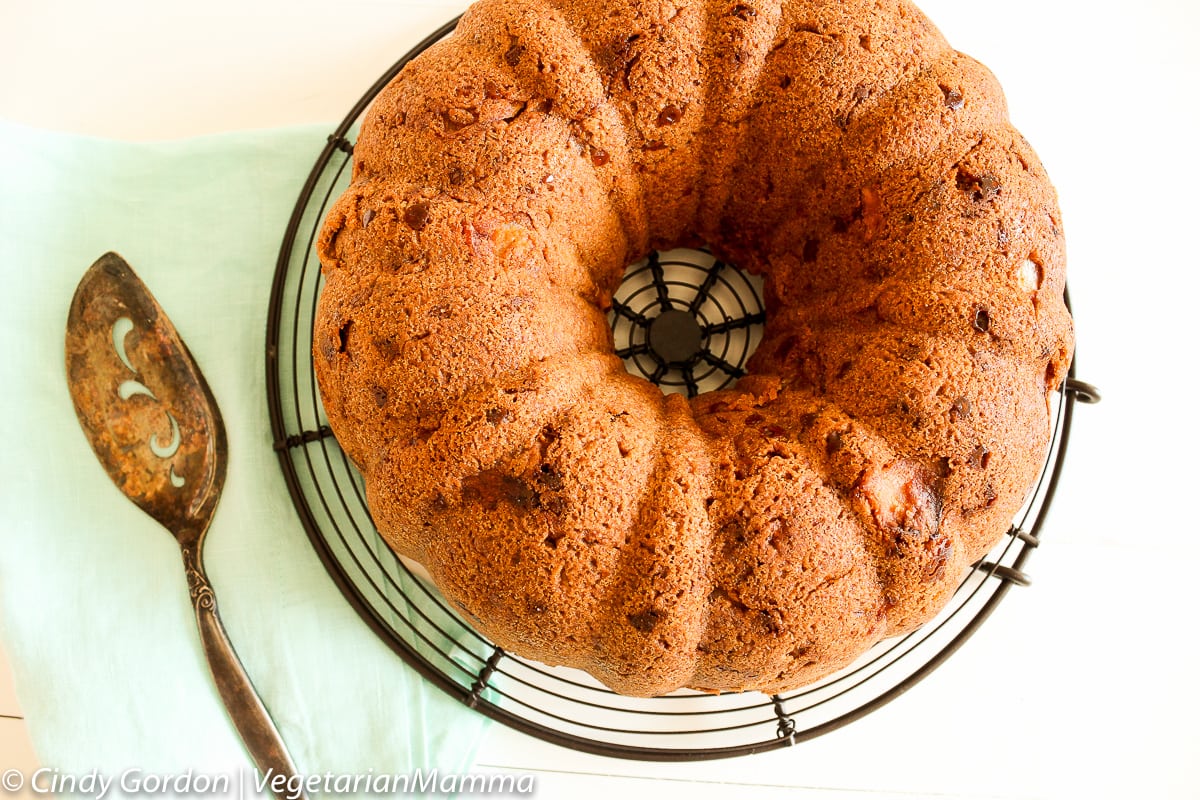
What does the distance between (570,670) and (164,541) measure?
101 centimetres

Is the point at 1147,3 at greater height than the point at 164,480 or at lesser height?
greater

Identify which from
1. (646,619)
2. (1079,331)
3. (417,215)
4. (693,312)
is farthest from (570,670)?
(1079,331)

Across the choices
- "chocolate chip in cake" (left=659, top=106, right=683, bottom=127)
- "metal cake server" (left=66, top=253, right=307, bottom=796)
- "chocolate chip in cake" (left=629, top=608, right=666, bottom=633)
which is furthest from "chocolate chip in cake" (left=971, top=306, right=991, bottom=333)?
"metal cake server" (left=66, top=253, right=307, bottom=796)

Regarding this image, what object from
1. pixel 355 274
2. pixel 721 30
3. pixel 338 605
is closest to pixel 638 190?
pixel 721 30

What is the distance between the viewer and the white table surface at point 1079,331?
6.51ft

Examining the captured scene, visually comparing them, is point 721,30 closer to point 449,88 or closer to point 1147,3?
point 449,88

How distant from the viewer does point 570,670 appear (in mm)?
1948

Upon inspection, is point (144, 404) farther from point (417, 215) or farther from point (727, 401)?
point (727, 401)

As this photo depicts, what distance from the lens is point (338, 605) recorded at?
6.21 ft

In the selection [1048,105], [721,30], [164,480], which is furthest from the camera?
[1048,105]

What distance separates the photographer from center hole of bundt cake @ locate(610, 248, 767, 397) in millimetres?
1931

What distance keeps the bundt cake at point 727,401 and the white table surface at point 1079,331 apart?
58cm

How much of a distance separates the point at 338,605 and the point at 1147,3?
261 cm

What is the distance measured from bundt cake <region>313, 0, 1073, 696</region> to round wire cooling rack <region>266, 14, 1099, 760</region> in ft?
1.11
